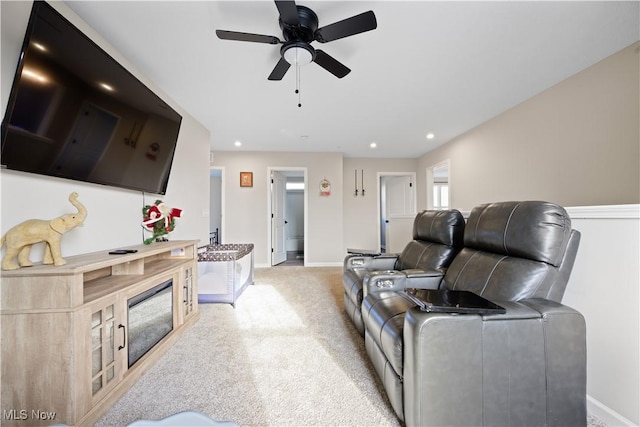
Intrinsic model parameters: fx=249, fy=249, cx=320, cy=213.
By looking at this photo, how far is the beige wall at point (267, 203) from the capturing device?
5.25 meters

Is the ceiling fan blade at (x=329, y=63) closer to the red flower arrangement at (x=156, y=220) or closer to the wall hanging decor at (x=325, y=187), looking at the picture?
the red flower arrangement at (x=156, y=220)

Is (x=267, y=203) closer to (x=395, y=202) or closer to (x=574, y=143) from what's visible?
(x=395, y=202)

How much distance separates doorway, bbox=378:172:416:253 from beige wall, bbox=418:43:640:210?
1.56 m

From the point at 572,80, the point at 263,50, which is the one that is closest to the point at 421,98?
the point at 572,80

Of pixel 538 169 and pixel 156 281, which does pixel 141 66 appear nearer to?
pixel 156 281

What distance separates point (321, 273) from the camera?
4625 mm

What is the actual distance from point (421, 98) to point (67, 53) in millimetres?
3136

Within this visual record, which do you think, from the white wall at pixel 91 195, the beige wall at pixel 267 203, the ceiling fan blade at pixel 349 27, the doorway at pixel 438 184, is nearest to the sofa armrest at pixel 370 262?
the ceiling fan blade at pixel 349 27

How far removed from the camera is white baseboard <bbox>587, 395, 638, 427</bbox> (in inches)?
48.6

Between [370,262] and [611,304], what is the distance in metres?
1.70

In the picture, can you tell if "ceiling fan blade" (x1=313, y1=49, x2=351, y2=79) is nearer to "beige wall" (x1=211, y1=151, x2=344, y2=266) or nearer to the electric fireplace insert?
the electric fireplace insert

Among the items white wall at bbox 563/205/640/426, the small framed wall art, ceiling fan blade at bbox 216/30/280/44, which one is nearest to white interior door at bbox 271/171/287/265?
the small framed wall art

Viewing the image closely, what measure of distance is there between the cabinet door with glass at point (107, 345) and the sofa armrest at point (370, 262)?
75.3 inches

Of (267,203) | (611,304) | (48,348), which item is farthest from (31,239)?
(267,203)
